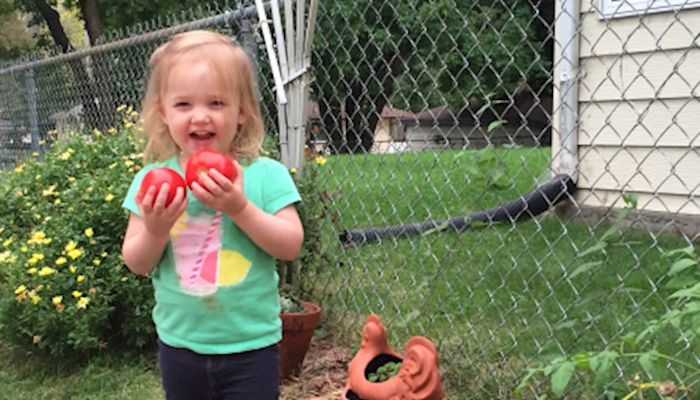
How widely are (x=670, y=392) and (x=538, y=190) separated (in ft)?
8.50

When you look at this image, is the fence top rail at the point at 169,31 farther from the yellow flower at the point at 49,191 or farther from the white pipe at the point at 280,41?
the yellow flower at the point at 49,191

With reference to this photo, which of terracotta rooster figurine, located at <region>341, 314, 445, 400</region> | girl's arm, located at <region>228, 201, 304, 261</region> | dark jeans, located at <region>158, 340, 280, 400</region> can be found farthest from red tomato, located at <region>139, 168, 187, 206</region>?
terracotta rooster figurine, located at <region>341, 314, 445, 400</region>

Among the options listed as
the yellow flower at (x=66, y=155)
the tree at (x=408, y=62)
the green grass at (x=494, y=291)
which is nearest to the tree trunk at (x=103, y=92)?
the yellow flower at (x=66, y=155)

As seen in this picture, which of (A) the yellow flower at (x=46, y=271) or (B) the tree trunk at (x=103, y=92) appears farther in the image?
(B) the tree trunk at (x=103, y=92)

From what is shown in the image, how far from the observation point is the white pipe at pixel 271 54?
3242 mm

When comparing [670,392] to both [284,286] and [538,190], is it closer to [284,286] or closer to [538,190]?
[284,286]

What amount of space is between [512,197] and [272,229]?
4.07m

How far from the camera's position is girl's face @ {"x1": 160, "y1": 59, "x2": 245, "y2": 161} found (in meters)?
1.58

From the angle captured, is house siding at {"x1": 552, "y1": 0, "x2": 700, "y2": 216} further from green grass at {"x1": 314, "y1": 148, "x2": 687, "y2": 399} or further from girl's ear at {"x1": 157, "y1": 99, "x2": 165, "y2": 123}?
girl's ear at {"x1": 157, "y1": 99, "x2": 165, "y2": 123}

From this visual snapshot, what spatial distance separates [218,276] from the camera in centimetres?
167

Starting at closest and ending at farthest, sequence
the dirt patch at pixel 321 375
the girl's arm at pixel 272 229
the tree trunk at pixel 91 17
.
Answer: the girl's arm at pixel 272 229, the dirt patch at pixel 321 375, the tree trunk at pixel 91 17

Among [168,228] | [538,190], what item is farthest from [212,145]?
[538,190]

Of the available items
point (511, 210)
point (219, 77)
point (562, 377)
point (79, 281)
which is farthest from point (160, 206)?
point (511, 210)

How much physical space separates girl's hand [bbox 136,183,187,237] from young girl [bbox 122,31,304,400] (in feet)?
0.24
